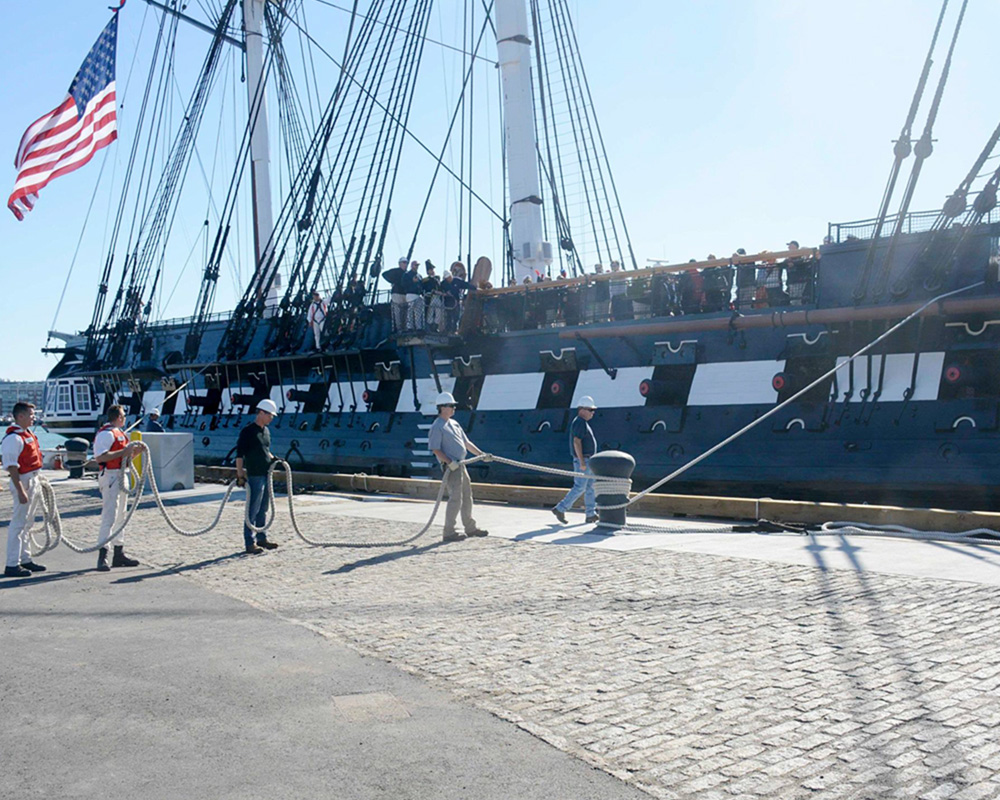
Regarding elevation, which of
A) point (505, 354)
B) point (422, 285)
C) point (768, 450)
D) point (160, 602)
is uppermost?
point (422, 285)

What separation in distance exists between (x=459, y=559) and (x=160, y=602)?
289 cm

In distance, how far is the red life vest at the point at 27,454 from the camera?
8844 millimetres

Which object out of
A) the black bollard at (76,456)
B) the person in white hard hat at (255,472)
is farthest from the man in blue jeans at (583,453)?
the black bollard at (76,456)

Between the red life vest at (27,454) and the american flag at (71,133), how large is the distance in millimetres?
11461

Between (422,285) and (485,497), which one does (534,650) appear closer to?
(485,497)

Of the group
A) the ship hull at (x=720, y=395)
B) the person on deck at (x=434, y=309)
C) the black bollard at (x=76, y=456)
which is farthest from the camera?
the black bollard at (x=76, y=456)

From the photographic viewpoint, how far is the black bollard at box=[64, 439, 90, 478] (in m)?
22.5

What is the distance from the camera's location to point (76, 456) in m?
23.6

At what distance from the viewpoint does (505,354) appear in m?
17.5

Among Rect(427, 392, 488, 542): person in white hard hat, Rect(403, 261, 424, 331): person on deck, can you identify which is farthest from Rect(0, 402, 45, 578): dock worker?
Rect(403, 261, 424, 331): person on deck

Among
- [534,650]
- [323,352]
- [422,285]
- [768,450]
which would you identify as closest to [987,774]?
[534,650]

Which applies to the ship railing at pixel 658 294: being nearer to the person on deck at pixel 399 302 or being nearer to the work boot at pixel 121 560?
the person on deck at pixel 399 302

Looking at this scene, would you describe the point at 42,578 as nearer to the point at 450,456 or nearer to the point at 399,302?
the point at 450,456

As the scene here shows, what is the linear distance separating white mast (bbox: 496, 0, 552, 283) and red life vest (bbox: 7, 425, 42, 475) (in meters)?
11.9
